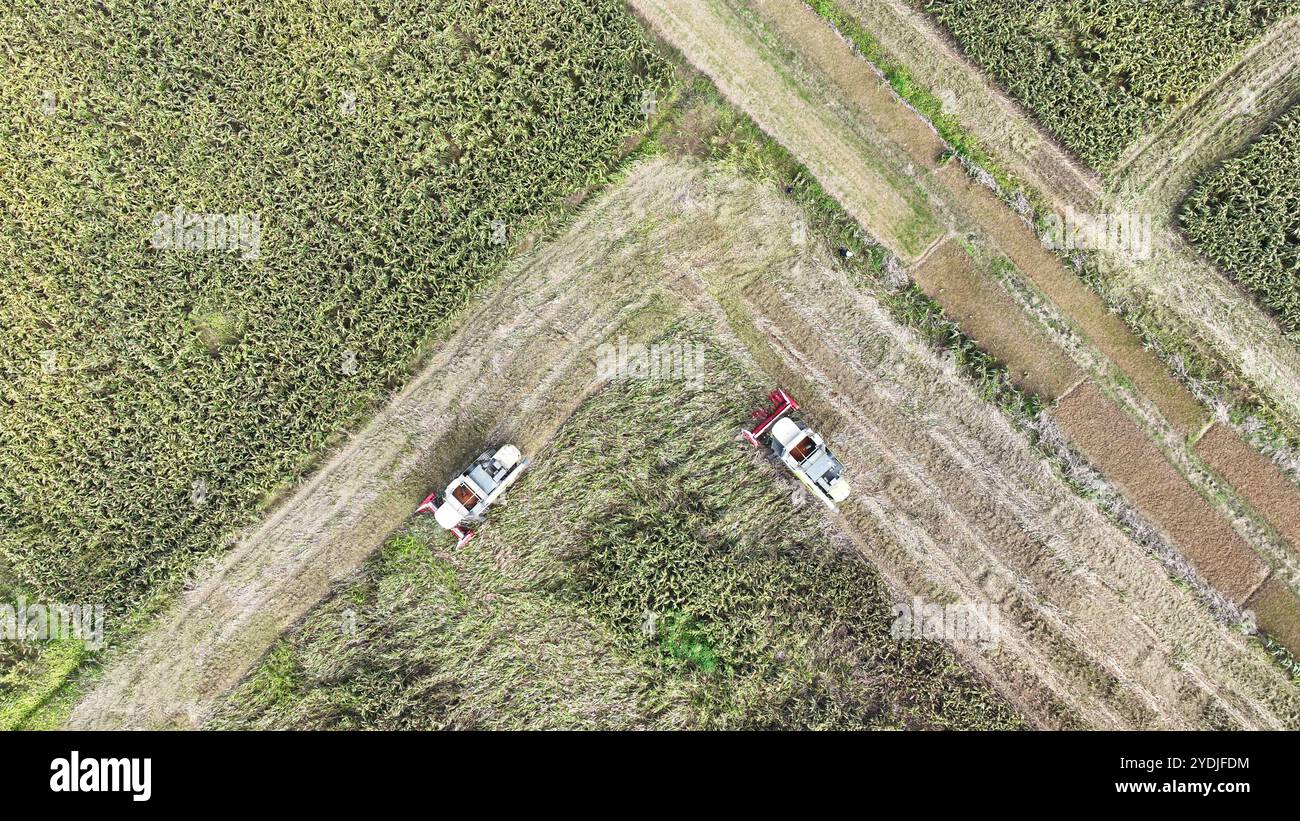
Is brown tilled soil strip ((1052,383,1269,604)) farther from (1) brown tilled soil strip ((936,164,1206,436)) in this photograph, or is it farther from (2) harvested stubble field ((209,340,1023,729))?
(2) harvested stubble field ((209,340,1023,729))

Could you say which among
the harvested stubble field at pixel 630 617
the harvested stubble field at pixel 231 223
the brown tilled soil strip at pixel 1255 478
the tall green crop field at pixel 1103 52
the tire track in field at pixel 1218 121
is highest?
the harvested stubble field at pixel 231 223

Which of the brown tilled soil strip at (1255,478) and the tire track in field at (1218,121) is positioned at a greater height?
the tire track in field at (1218,121)

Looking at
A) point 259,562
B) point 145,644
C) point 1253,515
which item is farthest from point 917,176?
point 145,644

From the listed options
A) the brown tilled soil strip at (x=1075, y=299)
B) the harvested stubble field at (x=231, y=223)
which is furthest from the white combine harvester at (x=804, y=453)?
the harvested stubble field at (x=231, y=223)

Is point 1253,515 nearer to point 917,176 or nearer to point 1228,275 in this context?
point 1228,275

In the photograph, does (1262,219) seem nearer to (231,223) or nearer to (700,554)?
(700,554)

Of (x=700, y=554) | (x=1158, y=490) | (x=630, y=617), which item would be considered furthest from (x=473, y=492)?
(x=1158, y=490)

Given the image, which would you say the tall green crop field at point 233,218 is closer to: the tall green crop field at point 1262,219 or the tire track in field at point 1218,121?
the tire track in field at point 1218,121
